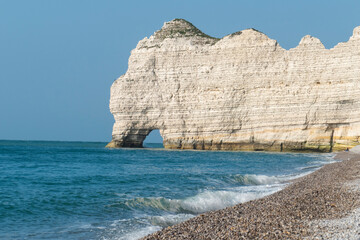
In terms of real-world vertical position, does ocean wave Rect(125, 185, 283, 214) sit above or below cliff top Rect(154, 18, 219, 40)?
below

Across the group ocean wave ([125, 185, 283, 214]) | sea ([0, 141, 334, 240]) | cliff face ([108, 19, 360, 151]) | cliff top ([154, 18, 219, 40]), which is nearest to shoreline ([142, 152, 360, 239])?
sea ([0, 141, 334, 240])

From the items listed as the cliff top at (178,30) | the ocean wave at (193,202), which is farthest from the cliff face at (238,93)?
the ocean wave at (193,202)

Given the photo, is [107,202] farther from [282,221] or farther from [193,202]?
[282,221]

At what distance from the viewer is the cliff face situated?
120 ft

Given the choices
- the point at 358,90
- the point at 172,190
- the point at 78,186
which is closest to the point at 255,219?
the point at 172,190

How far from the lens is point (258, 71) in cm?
3941

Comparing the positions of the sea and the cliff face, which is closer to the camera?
the sea

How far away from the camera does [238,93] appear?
3984cm

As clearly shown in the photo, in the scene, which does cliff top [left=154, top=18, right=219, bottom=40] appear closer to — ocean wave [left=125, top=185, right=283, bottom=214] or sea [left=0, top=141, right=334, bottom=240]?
sea [left=0, top=141, right=334, bottom=240]

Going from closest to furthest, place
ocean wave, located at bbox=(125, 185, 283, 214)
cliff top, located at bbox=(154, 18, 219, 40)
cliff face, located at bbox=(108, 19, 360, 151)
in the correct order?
ocean wave, located at bbox=(125, 185, 283, 214) < cliff face, located at bbox=(108, 19, 360, 151) < cliff top, located at bbox=(154, 18, 219, 40)

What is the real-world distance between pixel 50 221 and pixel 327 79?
3286cm

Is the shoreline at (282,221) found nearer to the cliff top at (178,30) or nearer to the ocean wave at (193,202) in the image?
the ocean wave at (193,202)

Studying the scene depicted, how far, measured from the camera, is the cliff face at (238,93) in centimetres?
3650

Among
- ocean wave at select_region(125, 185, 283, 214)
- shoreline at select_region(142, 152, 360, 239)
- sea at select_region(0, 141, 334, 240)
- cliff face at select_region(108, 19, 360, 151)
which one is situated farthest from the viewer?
cliff face at select_region(108, 19, 360, 151)
